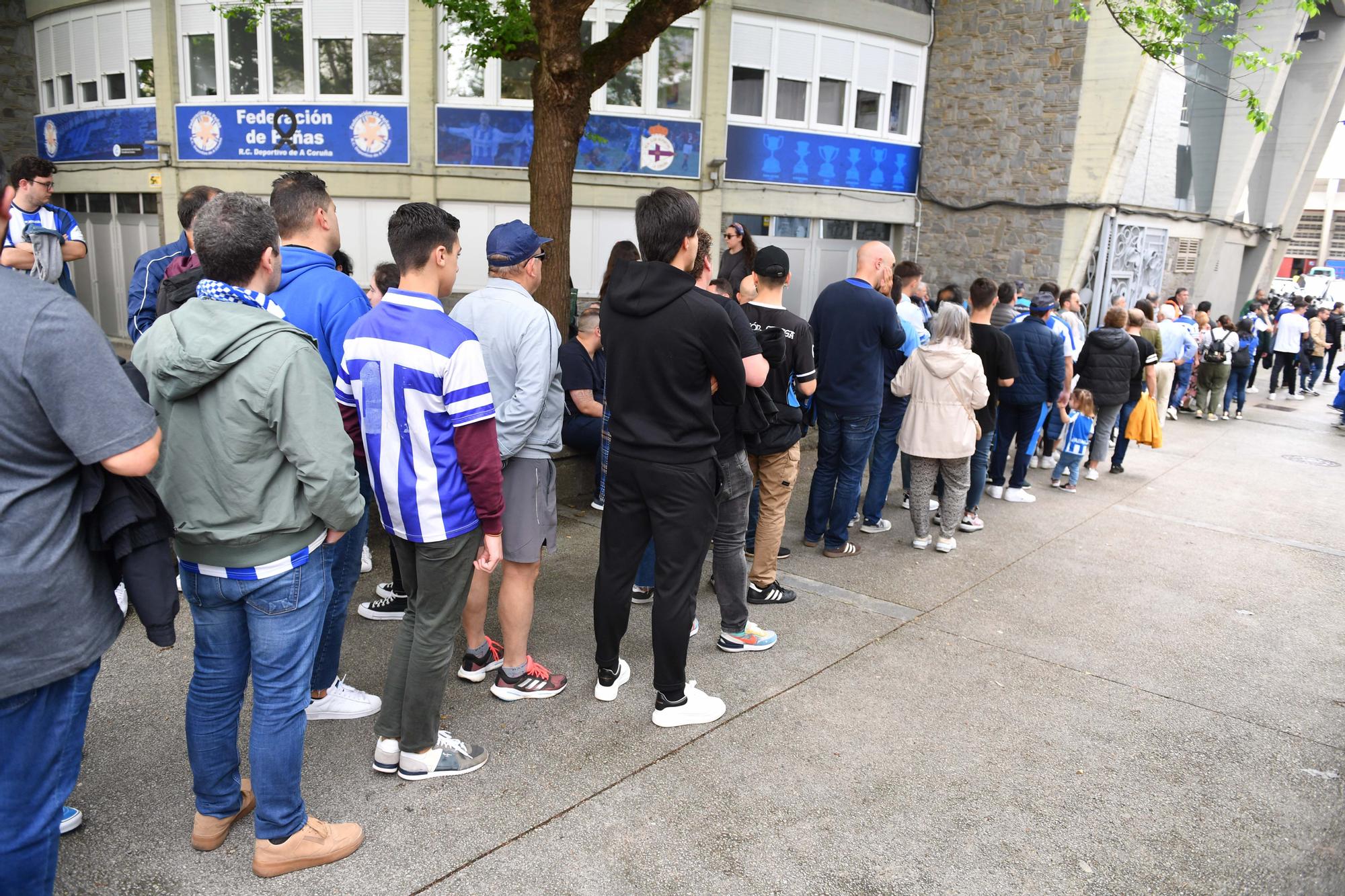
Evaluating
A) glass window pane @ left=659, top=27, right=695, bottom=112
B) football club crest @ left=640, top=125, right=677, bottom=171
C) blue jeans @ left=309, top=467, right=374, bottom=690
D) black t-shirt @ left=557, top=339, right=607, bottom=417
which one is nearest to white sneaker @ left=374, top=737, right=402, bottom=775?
blue jeans @ left=309, top=467, right=374, bottom=690

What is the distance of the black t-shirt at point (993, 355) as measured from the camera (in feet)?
23.1

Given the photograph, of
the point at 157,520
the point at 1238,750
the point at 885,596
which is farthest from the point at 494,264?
the point at 1238,750

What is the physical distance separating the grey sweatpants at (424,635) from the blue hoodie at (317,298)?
949 mm

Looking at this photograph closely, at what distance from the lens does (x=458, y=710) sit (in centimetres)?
395

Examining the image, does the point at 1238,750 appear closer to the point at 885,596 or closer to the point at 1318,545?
the point at 885,596

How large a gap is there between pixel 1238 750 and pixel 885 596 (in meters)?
2.04

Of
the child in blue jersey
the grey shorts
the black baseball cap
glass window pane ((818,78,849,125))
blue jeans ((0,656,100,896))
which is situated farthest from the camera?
glass window pane ((818,78,849,125))

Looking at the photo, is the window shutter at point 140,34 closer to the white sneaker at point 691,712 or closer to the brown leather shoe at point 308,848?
the white sneaker at point 691,712

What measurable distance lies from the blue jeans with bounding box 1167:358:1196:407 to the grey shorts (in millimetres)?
12121

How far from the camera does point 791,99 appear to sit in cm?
1641

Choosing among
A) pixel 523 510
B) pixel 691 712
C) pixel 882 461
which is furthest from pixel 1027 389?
pixel 523 510

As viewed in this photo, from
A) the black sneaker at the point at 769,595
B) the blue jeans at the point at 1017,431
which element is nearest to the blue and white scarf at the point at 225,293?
the black sneaker at the point at 769,595

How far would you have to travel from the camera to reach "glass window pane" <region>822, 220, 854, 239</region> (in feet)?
56.9

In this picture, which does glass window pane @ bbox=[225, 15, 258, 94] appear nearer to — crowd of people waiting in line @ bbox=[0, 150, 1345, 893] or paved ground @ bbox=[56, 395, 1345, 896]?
crowd of people waiting in line @ bbox=[0, 150, 1345, 893]
